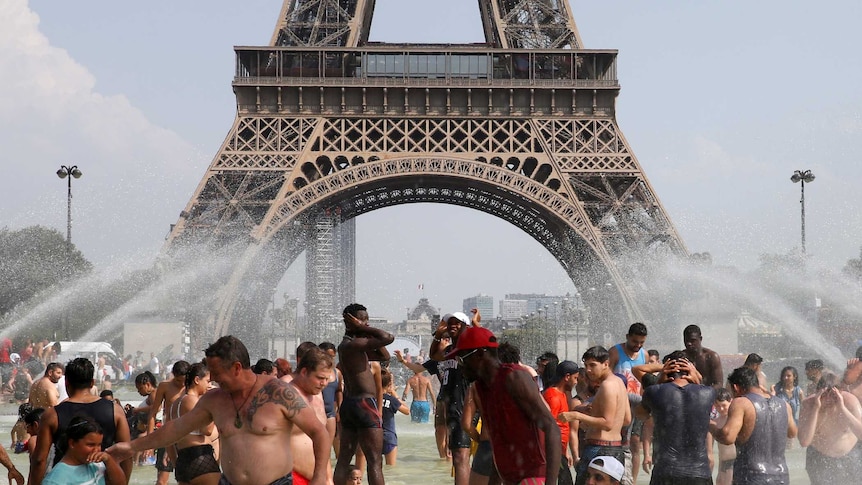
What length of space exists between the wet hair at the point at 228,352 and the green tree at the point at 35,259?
56.1m

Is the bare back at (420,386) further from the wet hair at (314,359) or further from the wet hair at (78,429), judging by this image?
the wet hair at (78,429)

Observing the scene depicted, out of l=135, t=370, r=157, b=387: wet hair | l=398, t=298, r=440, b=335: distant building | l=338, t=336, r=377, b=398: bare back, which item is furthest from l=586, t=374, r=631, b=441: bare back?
l=398, t=298, r=440, b=335: distant building

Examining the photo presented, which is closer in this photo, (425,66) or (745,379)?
(745,379)

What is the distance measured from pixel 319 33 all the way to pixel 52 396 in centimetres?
3758

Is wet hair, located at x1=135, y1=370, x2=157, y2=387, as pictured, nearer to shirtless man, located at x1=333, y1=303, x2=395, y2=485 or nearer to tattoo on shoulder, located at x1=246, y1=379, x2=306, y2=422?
shirtless man, located at x1=333, y1=303, x2=395, y2=485

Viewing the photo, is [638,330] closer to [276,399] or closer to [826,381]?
[826,381]

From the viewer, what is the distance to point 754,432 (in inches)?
360

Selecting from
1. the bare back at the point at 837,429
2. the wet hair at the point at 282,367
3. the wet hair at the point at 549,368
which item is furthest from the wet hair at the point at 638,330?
the wet hair at the point at 282,367

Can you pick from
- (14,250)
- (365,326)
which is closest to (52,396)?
(365,326)

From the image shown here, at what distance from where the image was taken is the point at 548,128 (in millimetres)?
46625

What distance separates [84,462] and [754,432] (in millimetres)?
4908

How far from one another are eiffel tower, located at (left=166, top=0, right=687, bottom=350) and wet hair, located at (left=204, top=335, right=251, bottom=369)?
3643cm

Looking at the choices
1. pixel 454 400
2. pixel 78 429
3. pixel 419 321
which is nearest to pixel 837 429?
pixel 454 400

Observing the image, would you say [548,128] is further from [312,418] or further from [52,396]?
[312,418]
